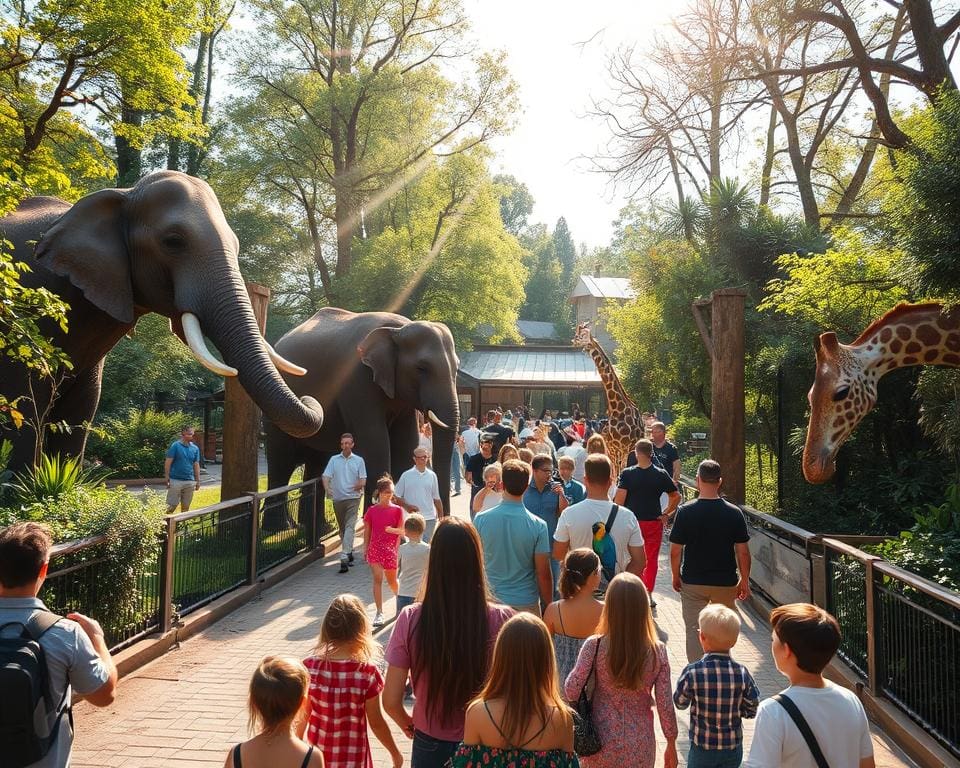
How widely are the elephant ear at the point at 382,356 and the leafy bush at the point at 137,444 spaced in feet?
42.5

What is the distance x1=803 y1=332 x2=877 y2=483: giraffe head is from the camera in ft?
27.3

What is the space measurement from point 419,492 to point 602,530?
3932mm

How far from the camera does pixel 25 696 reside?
2.98 meters

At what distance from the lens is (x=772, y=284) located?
13.8 m

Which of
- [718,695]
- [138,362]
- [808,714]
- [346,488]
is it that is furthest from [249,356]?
[138,362]

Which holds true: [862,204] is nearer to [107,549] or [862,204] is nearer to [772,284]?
[772,284]

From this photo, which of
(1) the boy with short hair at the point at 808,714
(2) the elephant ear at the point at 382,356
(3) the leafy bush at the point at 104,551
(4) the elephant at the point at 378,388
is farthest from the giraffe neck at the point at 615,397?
(1) the boy with short hair at the point at 808,714

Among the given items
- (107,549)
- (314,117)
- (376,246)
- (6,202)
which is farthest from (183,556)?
(314,117)

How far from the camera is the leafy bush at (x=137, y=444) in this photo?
80.6ft

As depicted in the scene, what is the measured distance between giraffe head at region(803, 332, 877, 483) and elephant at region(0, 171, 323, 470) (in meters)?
4.82

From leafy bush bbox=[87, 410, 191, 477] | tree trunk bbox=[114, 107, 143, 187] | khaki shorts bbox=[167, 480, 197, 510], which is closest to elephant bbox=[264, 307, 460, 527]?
khaki shorts bbox=[167, 480, 197, 510]

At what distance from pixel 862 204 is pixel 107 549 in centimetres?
2309

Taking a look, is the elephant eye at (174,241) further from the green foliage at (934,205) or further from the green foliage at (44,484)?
the green foliage at (934,205)

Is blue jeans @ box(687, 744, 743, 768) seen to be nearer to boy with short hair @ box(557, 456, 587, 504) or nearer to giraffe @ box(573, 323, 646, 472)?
boy with short hair @ box(557, 456, 587, 504)
